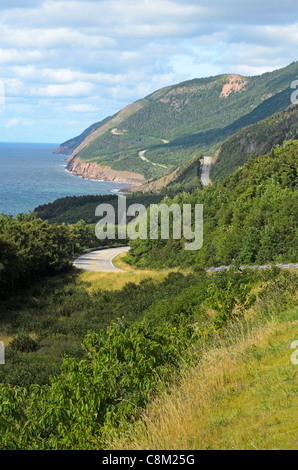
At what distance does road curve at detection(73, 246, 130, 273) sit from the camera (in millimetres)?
53969

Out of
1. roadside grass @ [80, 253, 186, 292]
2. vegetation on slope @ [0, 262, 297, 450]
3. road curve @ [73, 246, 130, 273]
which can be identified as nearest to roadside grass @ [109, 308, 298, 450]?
vegetation on slope @ [0, 262, 297, 450]

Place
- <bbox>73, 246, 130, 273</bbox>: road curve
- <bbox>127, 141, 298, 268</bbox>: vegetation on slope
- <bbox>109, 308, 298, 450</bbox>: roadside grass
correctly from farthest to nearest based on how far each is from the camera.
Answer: <bbox>73, 246, 130, 273</bbox>: road curve
<bbox>127, 141, 298, 268</bbox>: vegetation on slope
<bbox>109, 308, 298, 450</bbox>: roadside grass

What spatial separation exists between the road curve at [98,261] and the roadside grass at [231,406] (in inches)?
1722

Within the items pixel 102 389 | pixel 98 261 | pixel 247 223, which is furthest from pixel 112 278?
pixel 102 389

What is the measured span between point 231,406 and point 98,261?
53515mm

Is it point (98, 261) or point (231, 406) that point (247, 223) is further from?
point (231, 406)

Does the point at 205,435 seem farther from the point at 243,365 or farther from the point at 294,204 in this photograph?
the point at 294,204

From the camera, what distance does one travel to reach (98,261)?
59.8m

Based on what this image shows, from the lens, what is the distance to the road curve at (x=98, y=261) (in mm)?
53969

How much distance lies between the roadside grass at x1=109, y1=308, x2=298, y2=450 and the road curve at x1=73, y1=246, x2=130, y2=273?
143ft

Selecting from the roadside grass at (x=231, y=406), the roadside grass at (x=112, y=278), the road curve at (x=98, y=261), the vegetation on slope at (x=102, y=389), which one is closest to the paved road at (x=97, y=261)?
the road curve at (x=98, y=261)

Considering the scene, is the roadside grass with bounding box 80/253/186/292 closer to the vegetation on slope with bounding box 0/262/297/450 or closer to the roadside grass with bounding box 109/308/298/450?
the vegetation on slope with bounding box 0/262/297/450

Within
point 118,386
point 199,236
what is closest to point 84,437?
point 118,386
